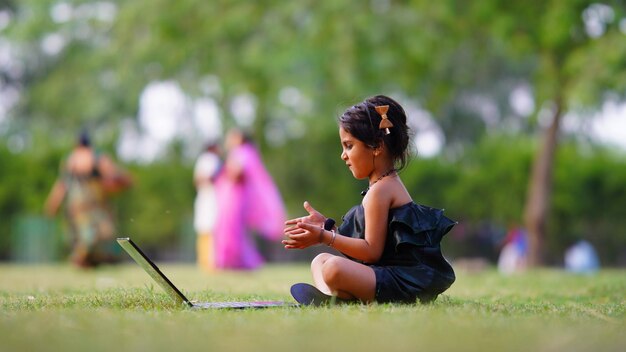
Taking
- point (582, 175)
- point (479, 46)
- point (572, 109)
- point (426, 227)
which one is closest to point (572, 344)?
point (426, 227)

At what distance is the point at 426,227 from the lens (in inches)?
196

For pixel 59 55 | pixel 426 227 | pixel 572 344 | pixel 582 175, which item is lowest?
pixel 572 344

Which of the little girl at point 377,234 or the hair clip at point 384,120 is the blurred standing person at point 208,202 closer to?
the little girl at point 377,234

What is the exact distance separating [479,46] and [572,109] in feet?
13.7

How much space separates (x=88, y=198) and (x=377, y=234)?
10.3m

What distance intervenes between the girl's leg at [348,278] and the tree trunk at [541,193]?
36.8 feet

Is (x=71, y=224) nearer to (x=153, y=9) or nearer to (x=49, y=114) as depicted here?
(x=153, y=9)

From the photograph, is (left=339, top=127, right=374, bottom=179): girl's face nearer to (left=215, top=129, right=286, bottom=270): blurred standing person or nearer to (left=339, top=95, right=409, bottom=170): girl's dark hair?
(left=339, top=95, right=409, bottom=170): girl's dark hair

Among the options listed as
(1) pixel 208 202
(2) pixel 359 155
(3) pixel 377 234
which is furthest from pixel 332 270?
(1) pixel 208 202

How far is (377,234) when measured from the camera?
4.95 metres

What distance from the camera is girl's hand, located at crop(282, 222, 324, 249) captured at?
4664 millimetres

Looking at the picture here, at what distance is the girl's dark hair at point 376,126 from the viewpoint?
5.14 m

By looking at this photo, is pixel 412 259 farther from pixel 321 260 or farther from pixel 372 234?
pixel 321 260

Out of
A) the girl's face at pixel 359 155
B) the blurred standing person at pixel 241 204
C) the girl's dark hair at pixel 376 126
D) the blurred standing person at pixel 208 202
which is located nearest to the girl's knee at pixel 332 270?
the girl's face at pixel 359 155
